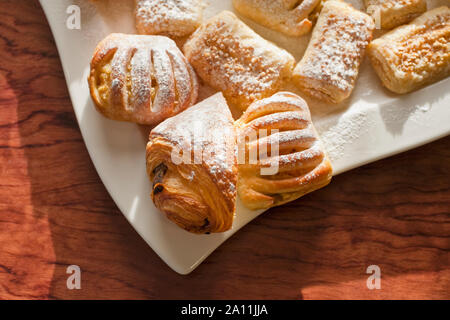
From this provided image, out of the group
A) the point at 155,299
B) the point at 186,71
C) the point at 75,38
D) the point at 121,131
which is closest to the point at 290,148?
the point at 186,71

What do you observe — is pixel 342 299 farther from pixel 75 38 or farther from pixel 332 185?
pixel 75 38

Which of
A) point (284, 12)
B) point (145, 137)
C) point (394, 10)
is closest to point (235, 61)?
point (284, 12)

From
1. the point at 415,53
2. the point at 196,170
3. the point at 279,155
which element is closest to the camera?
the point at 196,170

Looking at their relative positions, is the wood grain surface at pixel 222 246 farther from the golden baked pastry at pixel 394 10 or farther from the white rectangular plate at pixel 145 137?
the golden baked pastry at pixel 394 10

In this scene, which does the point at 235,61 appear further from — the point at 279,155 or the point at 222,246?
the point at 222,246

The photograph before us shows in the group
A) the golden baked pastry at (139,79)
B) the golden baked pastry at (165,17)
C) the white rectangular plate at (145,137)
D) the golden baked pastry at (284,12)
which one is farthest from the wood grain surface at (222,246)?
the golden baked pastry at (284,12)

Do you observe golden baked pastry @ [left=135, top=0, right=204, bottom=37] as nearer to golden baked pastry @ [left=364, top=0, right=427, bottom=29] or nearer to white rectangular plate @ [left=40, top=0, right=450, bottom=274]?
white rectangular plate @ [left=40, top=0, right=450, bottom=274]

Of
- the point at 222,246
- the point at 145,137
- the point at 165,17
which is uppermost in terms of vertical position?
the point at 165,17

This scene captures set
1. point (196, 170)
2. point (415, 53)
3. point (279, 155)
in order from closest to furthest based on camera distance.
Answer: point (196, 170) < point (279, 155) < point (415, 53)
